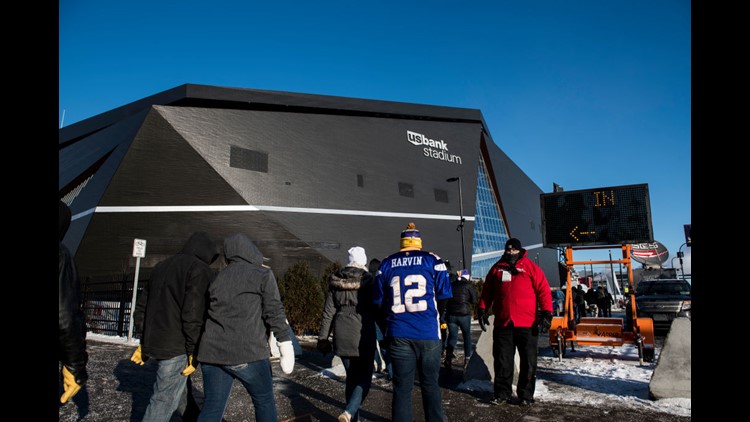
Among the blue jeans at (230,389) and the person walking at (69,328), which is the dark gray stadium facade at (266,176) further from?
the person walking at (69,328)

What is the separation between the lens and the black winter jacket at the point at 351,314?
446 cm

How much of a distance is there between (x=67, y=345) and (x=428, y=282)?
2.69 m

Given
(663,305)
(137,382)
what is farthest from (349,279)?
(663,305)

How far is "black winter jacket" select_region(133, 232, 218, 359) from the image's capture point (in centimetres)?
362

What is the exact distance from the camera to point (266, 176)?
73.1 feet

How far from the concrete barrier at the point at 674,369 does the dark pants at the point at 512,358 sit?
143 centimetres

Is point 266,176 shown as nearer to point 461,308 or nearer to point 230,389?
point 461,308

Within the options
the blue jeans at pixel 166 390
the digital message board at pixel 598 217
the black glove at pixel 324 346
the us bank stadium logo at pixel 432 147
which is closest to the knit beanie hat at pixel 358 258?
the black glove at pixel 324 346

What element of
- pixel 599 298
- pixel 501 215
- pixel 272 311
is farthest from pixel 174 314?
pixel 501 215

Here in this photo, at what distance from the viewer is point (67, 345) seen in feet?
7.70

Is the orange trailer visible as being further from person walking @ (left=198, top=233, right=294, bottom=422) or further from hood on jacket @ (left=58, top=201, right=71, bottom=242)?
hood on jacket @ (left=58, top=201, right=71, bottom=242)

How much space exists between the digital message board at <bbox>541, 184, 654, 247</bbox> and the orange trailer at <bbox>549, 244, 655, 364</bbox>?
249 millimetres

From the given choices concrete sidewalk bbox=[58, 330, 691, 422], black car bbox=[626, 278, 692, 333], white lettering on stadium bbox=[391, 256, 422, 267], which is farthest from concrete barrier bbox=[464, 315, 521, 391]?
black car bbox=[626, 278, 692, 333]
